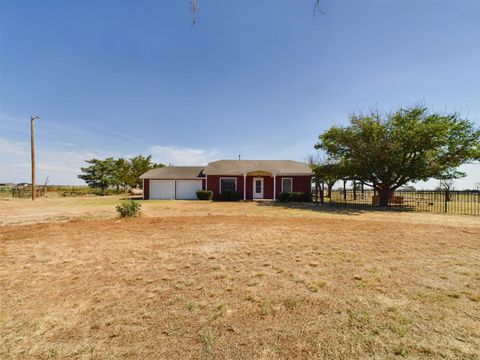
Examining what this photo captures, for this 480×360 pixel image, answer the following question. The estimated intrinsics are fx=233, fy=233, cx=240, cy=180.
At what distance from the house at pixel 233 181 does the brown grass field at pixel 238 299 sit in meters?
16.5

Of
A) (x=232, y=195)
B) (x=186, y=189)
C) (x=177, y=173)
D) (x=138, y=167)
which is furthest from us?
(x=138, y=167)

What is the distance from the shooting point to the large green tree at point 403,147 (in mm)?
15695

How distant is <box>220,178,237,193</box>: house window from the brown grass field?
1717 cm

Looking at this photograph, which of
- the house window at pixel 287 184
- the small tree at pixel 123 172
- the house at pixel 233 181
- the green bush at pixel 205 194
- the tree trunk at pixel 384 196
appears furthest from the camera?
the small tree at pixel 123 172

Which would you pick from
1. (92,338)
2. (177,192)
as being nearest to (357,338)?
(92,338)

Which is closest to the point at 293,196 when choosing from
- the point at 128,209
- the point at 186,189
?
the point at 186,189

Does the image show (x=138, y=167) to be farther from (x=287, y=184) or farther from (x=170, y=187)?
(x=287, y=184)

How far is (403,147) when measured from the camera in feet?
53.5

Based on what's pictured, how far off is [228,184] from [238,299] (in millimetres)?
20649

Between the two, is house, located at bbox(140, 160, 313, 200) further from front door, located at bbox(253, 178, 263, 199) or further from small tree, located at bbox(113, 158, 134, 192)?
small tree, located at bbox(113, 158, 134, 192)

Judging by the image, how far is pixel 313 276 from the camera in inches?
169

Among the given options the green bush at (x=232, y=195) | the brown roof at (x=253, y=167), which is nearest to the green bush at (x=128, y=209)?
the green bush at (x=232, y=195)

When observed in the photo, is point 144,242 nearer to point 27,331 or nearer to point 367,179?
point 27,331

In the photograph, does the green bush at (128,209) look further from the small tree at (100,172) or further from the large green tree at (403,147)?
the small tree at (100,172)
